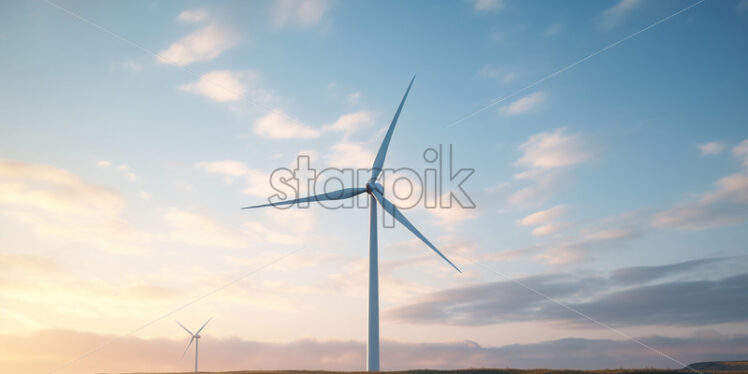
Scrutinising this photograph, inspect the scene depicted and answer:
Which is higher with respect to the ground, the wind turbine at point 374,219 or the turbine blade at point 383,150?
the turbine blade at point 383,150

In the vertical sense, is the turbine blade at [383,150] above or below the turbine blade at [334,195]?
above

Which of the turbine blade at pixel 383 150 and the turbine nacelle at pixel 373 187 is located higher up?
the turbine blade at pixel 383 150

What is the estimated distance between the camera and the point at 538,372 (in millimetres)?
53812

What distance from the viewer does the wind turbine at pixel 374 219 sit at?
183ft

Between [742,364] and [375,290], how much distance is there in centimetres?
4828

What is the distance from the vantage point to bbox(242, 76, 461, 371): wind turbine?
2195 inches

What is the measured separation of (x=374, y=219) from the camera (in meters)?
61.9

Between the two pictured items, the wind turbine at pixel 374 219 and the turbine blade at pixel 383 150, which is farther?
the turbine blade at pixel 383 150

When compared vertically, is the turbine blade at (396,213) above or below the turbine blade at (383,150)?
below

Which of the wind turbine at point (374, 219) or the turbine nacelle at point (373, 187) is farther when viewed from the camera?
the turbine nacelle at point (373, 187)

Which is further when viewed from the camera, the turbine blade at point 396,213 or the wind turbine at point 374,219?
the turbine blade at point 396,213

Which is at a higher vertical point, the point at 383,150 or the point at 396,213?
the point at 383,150

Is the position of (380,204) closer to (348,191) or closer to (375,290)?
(348,191)

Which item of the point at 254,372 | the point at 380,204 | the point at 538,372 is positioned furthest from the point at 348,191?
the point at 538,372
